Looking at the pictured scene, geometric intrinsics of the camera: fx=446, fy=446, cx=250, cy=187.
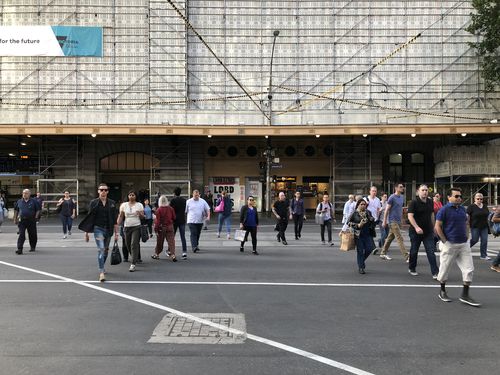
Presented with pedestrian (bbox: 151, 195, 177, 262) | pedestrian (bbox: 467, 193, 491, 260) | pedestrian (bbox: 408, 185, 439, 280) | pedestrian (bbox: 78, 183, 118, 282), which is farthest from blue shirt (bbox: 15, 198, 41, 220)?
pedestrian (bbox: 467, 193, 491, 260)

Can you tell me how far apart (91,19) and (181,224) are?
19175 millimetres

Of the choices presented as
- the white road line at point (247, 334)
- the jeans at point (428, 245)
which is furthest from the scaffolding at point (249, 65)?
the white road line at point (247, 334)

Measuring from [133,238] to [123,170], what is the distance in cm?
1885

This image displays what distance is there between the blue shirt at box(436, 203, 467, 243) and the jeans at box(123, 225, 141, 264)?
5.61 metres

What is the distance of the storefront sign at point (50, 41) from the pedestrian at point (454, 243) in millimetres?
23183

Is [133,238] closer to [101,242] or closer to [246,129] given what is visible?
[101,242]

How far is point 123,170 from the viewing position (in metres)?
26.9

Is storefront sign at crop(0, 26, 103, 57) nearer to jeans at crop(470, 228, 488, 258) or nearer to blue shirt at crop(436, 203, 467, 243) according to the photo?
jeans at crop(470, 228, 488, 258)

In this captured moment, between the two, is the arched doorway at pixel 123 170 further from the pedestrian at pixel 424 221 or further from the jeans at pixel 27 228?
the pedestrian at pixel 424 221

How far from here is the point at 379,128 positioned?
73.8 feet

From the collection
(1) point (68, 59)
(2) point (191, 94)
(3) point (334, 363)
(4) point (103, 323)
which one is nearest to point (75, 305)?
(4) point (103, 323)

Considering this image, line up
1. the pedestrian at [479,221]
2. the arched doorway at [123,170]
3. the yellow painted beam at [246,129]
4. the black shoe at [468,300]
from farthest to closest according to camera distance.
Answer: the arched doorway at [123,170] < the yellow painted beam at [246,129] < the pedestrian at [479,221] < the black shoe at [468,300]

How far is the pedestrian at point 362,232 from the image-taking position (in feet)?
28.5

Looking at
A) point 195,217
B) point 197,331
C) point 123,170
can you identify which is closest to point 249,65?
point 123,170
